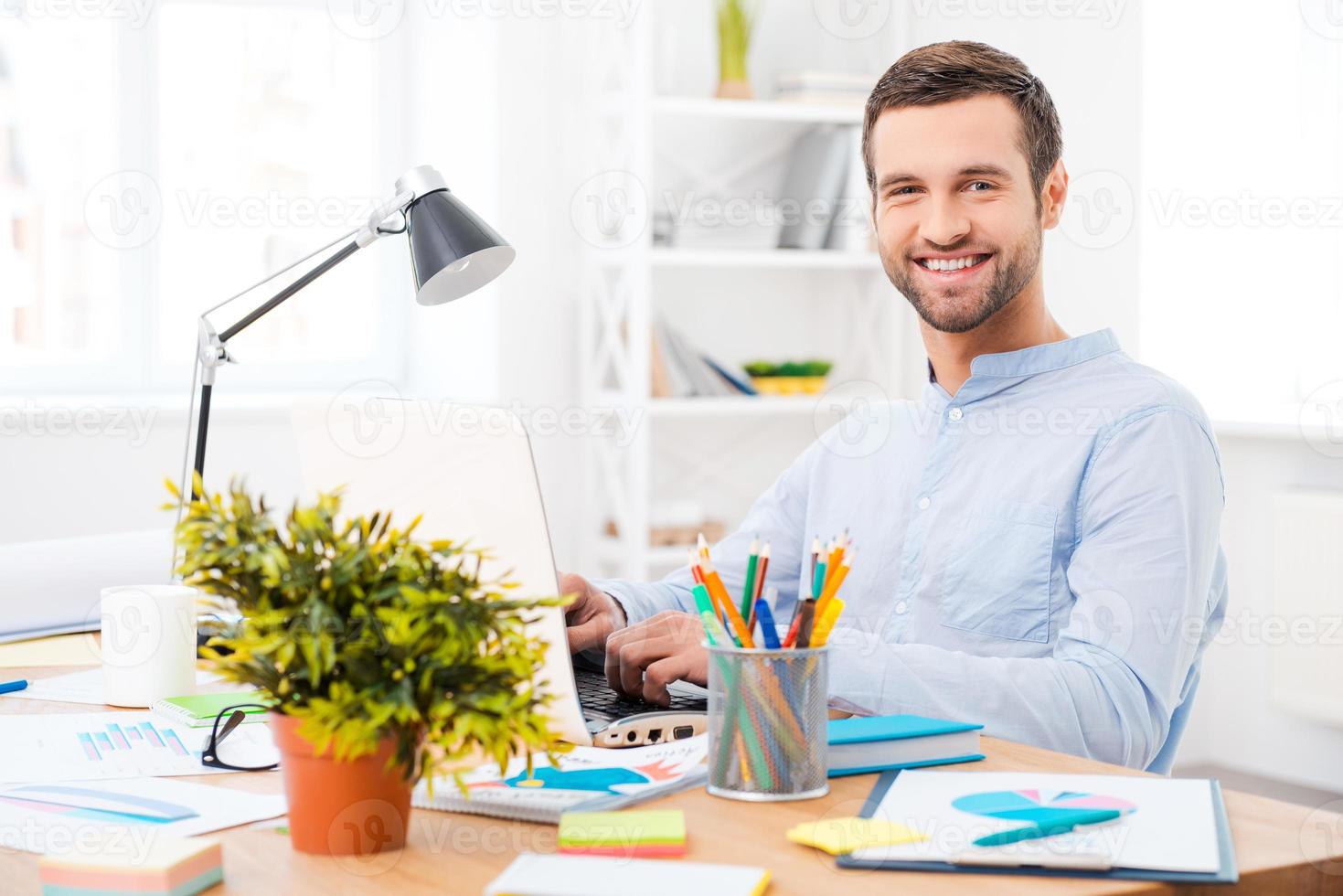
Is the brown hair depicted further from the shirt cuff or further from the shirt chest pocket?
the shirt cuff

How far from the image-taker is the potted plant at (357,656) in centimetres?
83

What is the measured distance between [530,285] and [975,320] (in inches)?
80.6

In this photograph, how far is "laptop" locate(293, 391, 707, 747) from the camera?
107 centimetres

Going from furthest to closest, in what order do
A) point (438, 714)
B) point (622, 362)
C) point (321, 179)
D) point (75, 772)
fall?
1. point (321, 179)
2. point (622, 362)
3. point (75, 772)
4. point (438, 714)

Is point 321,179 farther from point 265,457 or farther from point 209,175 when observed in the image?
point 265,457

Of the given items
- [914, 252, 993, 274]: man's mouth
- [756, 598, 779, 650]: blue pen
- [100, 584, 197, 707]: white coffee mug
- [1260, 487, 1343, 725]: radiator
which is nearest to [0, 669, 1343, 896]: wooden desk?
[756, 598, 779, 650]: blue pen

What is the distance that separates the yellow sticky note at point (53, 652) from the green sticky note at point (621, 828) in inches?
36.0

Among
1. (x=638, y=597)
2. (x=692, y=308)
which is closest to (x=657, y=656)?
(x=638, y=597)

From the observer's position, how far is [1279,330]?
3.18 meters

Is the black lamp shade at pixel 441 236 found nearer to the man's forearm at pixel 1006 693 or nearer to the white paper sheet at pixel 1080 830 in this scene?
the man's forearm at pixel 1006 693

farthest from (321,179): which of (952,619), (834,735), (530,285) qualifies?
(834,735)

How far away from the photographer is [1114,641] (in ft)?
4.18

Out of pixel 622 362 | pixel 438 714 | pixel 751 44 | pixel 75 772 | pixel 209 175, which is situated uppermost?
pixel 751 44

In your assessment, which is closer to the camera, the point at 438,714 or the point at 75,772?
the point at 438,714
